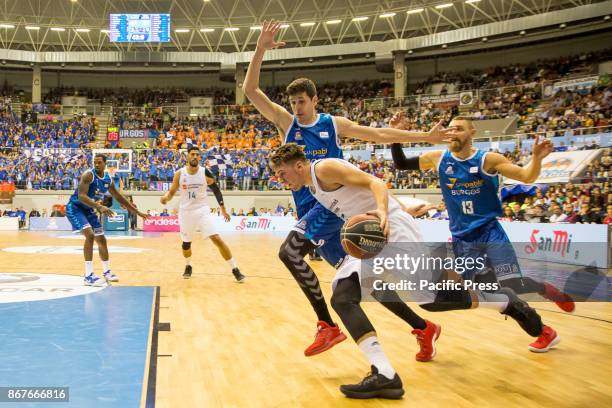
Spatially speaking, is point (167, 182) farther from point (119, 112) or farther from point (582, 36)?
point (582, 36)

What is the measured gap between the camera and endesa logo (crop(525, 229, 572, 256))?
472 inches

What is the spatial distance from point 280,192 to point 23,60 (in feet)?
71.0

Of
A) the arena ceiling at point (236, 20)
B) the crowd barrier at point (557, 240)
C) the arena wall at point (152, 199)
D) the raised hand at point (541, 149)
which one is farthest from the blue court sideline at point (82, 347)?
the arena ceiling at point (236, 20)

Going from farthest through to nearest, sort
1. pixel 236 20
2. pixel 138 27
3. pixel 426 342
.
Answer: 1. pixel 236 20
2. pixel 138 27
3. pixel 426 342

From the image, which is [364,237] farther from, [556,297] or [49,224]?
[49,224]

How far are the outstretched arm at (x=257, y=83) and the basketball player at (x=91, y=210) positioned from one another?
385 centimetres

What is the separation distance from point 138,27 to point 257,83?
32.3 meters

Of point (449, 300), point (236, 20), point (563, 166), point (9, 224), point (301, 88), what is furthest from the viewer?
point (236, 20)

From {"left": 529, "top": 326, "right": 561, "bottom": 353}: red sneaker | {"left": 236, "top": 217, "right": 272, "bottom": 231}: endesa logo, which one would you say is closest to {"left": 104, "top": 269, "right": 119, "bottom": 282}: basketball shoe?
{"left": 529, "top": 326, "right": 561, "bottom": 353}: red sneaker

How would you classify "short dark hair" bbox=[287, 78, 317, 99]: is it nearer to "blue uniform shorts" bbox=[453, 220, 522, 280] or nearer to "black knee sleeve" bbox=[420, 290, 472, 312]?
"blue uniform shorts" bbox=[453, 220, 522, 280]

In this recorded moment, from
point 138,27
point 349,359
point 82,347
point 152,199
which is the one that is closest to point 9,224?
point 152,199

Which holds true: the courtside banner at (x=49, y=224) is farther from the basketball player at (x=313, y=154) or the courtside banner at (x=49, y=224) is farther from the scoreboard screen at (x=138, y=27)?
the basketball player at (x=313, y=154)

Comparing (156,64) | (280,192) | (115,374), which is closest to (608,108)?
(280,192)

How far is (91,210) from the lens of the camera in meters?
8.27
